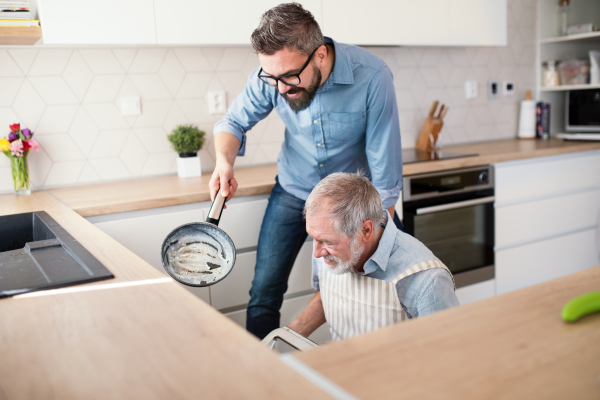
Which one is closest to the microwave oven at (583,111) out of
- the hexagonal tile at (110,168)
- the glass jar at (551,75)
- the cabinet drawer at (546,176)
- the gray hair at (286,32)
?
the glass jar at (551,75)

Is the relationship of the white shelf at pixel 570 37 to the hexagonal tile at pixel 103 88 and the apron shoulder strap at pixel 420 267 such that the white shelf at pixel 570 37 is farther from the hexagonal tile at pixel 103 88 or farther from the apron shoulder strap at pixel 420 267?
the hexagonal tile at pixel 103 88

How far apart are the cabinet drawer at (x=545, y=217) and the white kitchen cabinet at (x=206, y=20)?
158cm

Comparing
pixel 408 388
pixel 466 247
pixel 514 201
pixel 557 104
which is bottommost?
pixel 466 247

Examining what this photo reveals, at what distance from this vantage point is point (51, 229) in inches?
58.0

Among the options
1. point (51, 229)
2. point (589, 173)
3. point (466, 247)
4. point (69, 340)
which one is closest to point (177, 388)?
point (69, 340)

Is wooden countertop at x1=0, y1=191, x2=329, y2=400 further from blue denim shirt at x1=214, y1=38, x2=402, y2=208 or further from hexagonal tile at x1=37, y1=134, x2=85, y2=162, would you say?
hexagonal tile at x1=37, y1=134, x2=85, y2=162

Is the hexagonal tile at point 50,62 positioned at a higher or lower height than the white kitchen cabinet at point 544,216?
higher

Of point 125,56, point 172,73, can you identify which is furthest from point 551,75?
point 125,56

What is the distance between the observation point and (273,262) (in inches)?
80.6

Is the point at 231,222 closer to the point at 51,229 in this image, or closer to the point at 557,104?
Result: the point at 51,229

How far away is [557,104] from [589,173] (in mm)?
809

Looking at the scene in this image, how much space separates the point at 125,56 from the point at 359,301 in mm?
1639

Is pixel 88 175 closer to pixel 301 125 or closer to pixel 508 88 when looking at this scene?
pixel 301 125

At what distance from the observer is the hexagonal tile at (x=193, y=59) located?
2537 mm
